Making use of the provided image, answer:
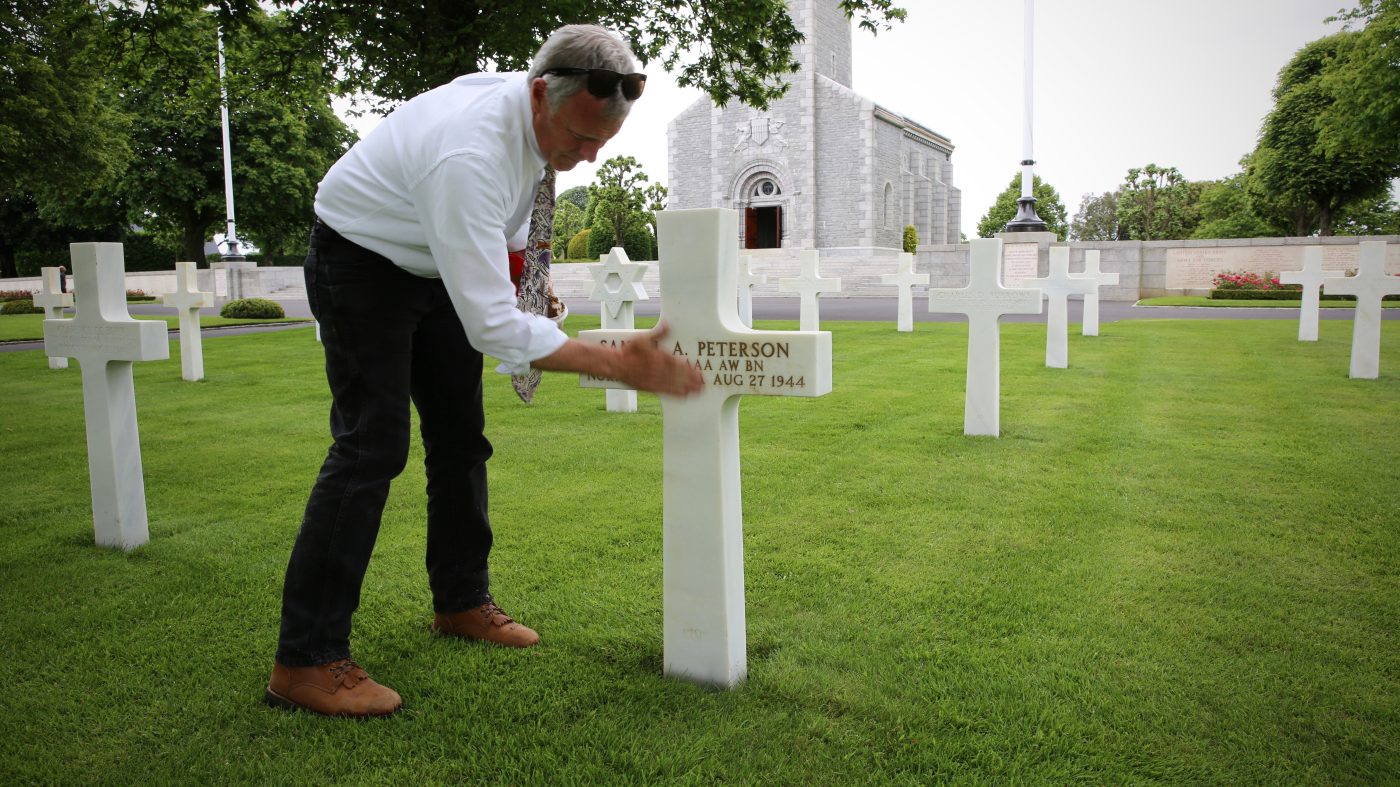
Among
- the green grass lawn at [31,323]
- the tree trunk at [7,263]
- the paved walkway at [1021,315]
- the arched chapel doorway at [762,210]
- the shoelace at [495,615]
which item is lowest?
the shoelace at [495,615]

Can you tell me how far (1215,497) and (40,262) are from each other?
52.8 meters

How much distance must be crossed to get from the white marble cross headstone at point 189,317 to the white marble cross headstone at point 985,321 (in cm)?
753

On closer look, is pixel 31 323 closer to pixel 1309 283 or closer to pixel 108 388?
pixel 108 388

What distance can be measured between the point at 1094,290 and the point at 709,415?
10.5 meters

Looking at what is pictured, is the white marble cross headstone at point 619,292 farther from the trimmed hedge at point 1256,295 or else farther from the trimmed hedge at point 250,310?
the trimmed hedge at point 1256,295

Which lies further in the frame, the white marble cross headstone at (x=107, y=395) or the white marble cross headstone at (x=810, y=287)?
the white marble cross headstone at (x=810, y=287)

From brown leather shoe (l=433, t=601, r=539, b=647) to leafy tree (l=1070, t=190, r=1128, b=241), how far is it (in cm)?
6703

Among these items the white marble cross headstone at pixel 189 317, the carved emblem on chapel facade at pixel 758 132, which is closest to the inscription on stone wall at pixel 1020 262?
the carved emblem on chapel facade at pixel 758 132

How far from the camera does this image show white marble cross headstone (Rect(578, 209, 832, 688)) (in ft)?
7.90

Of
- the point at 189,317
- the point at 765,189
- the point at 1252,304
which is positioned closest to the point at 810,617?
the point at 189,317

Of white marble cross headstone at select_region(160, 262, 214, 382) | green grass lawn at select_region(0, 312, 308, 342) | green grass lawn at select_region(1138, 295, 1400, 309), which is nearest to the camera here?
white marble cross headstone at select_region(160, 262, 214, 382)

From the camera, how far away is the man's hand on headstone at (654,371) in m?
2.15

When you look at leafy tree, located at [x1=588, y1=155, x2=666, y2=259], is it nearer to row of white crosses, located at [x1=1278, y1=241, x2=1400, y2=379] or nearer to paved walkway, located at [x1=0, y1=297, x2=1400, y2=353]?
paved walkway, located at [x1=0, y1=297, x2=1400, y2=353]

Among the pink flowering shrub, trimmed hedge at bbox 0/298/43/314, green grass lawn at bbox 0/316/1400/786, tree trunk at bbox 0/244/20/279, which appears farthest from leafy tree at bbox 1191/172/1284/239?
tree trunk at bbox 0/244/20/279
